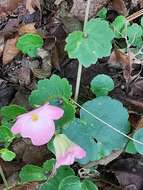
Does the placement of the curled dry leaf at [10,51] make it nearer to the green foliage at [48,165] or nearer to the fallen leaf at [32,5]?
the fallen leaf at [32,5]

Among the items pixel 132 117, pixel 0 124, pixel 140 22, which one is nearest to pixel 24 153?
pixel 0 124

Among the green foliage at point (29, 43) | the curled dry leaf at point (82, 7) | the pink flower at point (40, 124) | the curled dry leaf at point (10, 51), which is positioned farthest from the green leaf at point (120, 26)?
the pink flower at point (40, 124)

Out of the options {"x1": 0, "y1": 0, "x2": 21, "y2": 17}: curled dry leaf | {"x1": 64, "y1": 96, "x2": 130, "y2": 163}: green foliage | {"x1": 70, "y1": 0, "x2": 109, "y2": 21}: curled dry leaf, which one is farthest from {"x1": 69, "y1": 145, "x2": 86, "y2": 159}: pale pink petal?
{"x1": 0, "y1": 0, "x2": 21, "y2": 17}: curled dry leaf

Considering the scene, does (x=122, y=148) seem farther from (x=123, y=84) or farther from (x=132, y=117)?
(x=123, y=84)

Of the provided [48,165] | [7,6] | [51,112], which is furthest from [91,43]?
[7,6]

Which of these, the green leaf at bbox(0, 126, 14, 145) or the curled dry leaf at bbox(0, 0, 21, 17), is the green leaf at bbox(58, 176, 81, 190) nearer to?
the green leaf at bbox(0, 126, 14, 145)

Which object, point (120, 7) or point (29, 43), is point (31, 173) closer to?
point (29, 43)
